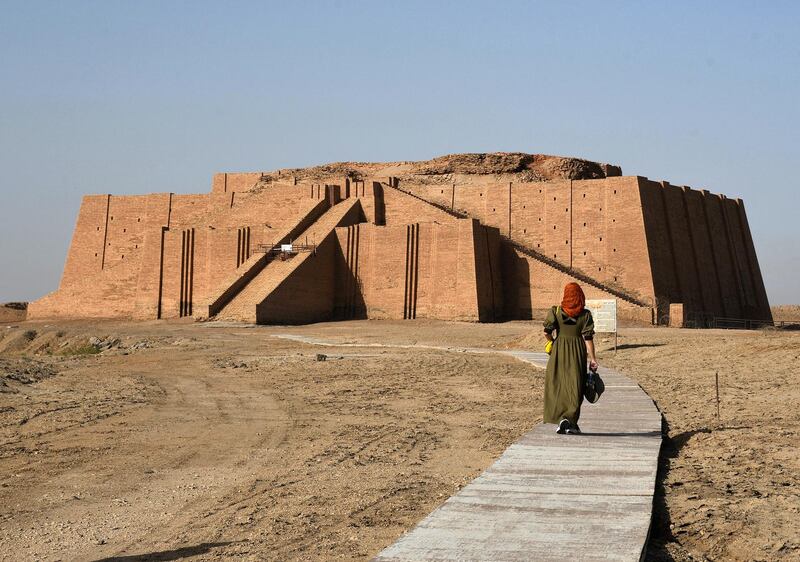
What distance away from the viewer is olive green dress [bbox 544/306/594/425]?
24.9ft

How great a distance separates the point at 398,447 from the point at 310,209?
27987 mm

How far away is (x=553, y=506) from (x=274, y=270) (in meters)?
28.8

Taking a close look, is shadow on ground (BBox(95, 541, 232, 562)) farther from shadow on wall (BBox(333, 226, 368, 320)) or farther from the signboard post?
shadow on wall (BBox(333, 226, 368, 320))

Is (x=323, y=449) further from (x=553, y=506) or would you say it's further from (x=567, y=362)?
(x=553, y=506)

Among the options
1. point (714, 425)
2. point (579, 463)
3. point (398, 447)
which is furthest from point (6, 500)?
point (714, 425)

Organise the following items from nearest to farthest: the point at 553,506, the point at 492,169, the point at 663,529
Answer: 1. the point at 553,506
2. the point at 663,529
3. the point at 492,169

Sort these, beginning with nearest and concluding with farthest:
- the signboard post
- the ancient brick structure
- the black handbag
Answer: the black handbag → the signboard post → the ancient brick structure

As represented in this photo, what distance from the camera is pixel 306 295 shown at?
1289 inches

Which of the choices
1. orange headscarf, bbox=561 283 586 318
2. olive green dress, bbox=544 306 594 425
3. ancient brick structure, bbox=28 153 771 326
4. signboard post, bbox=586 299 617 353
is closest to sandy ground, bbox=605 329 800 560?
olive green dress, bbox=544 306 594 425

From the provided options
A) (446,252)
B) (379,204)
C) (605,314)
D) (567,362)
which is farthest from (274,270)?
(567,362)

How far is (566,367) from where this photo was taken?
7.78 metres

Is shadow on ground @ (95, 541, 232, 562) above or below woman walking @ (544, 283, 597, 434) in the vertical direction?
below

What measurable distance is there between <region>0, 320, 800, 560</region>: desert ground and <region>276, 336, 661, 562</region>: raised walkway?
9.4 inches

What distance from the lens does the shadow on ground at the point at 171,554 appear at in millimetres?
5182
